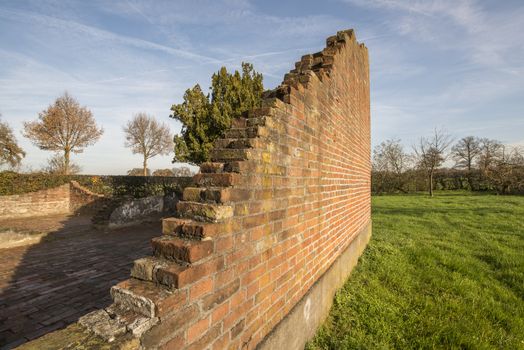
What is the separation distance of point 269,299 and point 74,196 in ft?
52.4

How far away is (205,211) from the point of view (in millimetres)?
1672

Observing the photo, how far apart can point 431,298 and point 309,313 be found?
2.32m

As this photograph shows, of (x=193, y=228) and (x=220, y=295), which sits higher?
(x=193, y=228)

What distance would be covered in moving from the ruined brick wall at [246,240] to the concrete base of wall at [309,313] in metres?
0.06

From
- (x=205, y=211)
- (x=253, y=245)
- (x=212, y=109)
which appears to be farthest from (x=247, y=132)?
(x=212, y=109)

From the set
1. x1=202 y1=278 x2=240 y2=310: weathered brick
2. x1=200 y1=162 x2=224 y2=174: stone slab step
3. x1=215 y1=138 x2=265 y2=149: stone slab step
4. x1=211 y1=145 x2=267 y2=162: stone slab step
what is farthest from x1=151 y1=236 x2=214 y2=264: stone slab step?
x1=215 y1=138 x2=265 y2=149: stone slab step

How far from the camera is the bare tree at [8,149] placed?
1960 centimetres

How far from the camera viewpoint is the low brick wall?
40.7 ft

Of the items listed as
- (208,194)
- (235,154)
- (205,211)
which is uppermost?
(235,154)

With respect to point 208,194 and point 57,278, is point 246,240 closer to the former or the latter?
point 208,194

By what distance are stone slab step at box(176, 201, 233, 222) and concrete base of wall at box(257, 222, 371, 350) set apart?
1.13 meters

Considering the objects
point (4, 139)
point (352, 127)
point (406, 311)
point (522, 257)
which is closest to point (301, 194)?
point (406, 311)

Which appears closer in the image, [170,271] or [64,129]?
[170,271]

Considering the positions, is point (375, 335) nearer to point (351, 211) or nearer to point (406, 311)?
point (406, 311)
